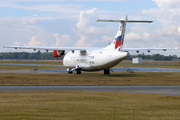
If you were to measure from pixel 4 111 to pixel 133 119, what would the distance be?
610 cm

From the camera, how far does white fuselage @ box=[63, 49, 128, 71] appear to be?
3679 centimetres

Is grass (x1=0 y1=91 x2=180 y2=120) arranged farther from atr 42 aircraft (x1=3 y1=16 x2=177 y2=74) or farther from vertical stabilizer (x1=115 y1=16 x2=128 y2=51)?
vertical stabilizer (x1=115 y1=16 x2=128 y2=51)

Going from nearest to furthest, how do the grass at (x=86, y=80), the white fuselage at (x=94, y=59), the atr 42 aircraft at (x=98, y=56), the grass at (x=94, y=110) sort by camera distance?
the grass at (x=94, y=110)
the grass at (x=86, y=80)
the white fuselage at (x=94, y=59)
the atr 42 aircraft at (x=98, y=56)

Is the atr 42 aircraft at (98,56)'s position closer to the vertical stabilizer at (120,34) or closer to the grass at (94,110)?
the vertical stabilizer at (120,34)

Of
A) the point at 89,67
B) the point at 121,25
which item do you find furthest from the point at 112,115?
the point at 89,67

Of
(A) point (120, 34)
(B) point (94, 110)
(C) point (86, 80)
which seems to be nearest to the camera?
(B) point (94, 110)

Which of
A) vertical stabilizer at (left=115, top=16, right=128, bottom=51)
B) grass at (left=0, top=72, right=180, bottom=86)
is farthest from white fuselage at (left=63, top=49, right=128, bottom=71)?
grass at (left=0, top=72, right=180, bottom=86)

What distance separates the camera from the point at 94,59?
4153 cm

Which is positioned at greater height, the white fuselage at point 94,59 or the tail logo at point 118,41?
the tail logo at point 118,41

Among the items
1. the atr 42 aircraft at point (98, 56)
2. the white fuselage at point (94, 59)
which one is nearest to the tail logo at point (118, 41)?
the atr 42 aircraft at point (98, 56)

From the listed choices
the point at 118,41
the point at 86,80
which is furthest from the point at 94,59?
the point at 86,80

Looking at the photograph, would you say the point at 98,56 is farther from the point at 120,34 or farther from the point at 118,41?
the point at 120,34

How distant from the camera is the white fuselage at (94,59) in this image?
36.8 meters

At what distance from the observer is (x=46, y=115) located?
12.1 meters
